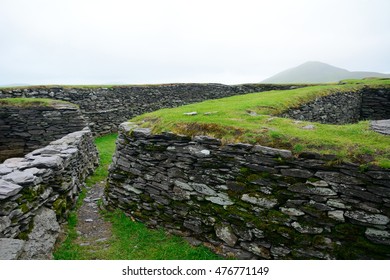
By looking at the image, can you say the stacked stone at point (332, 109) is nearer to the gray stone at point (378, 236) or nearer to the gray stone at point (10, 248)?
the gray stone at point (378, 236)

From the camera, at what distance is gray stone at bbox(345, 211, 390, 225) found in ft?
16.6

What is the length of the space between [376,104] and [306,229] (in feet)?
56.4

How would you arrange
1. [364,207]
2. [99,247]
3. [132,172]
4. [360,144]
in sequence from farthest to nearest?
[132,172] < [99,247] < [360,144] < [364,207]

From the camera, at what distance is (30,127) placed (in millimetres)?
15367

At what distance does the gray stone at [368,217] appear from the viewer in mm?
5050

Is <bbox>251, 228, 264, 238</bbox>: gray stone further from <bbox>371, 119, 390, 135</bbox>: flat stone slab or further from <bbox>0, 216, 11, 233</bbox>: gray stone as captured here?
<bbox>0, 216, 11, 233</bbox>: gray stone

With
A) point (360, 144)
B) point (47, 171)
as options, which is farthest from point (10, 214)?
point (360, 144)

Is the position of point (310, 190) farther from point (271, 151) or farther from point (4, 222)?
point (4, 222)

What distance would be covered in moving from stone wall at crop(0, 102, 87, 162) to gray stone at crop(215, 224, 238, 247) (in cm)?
1092

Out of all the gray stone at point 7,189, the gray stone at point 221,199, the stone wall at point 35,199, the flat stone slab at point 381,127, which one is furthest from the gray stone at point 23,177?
the flat stone slab at point 381,127

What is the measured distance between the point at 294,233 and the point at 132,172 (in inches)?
185

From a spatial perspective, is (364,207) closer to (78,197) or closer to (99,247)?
(99,247)

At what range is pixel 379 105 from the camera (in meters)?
19.3

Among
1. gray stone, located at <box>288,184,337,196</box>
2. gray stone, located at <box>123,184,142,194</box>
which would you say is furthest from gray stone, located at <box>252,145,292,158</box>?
gray stone, located at <box>123,184,142,194</box>
